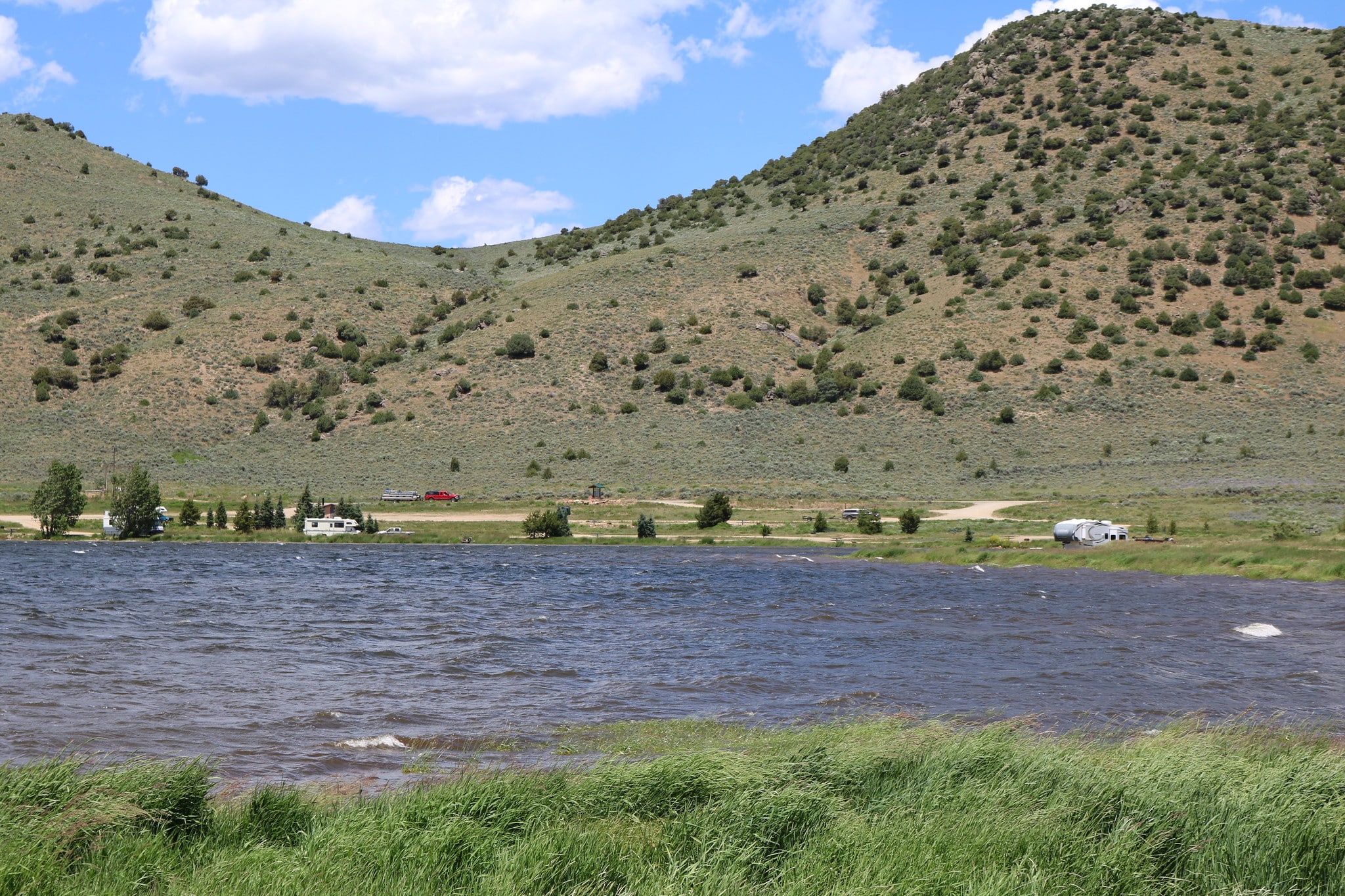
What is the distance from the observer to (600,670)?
1043 inches

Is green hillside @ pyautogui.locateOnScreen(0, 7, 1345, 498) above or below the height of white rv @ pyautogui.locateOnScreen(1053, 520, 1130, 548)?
above

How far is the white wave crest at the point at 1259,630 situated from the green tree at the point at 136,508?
212 feet

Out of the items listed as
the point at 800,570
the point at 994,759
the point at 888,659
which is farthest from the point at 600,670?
the point at 800,570

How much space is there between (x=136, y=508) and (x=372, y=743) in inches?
2506

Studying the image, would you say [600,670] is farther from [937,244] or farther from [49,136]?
[49,136]

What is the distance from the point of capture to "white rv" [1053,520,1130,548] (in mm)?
61250

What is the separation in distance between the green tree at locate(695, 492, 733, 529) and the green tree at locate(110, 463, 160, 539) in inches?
1417

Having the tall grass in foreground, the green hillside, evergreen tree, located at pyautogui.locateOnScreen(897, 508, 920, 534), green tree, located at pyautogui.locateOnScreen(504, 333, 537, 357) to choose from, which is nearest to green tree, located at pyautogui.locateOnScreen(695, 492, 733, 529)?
the green hillside

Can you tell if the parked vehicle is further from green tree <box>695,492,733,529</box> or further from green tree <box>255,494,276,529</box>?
green tree <box>695,492,733,529</box>

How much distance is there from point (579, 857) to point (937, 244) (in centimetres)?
12512

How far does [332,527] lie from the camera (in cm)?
7669

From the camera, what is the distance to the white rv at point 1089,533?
61.2m

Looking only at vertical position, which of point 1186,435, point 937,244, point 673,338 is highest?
point 937,244

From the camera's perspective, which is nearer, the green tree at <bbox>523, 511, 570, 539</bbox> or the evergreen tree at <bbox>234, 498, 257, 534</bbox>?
the green tree at <bbox>523, 511, 570, 539</bbox>
